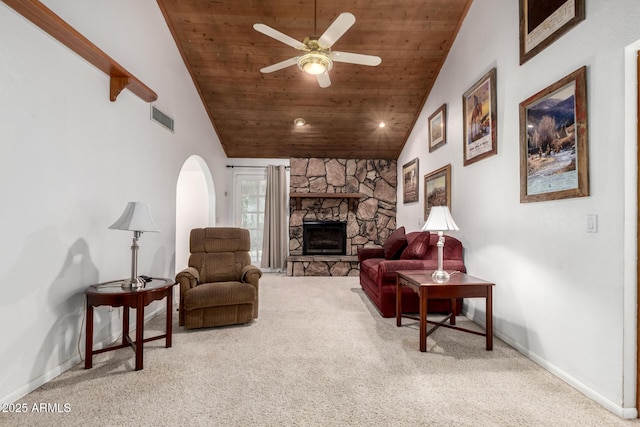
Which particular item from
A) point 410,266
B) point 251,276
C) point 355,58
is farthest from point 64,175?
point 410,266

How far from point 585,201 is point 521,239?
703 mm

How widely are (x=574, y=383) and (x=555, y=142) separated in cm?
163

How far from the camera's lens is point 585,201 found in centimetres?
198

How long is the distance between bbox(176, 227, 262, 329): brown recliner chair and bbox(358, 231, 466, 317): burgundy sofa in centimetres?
139

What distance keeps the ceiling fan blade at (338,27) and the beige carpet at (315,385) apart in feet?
8.27

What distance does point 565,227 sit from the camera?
214 centimetres

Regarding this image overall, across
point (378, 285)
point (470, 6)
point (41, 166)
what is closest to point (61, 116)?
point (41, 166)

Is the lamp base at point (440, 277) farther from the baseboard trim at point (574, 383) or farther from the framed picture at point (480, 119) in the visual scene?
the framed picture at point (480, 119)

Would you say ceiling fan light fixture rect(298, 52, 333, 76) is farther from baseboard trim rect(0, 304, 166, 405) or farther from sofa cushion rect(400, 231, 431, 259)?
baseboard trim rect(0, 304, 166, 405)

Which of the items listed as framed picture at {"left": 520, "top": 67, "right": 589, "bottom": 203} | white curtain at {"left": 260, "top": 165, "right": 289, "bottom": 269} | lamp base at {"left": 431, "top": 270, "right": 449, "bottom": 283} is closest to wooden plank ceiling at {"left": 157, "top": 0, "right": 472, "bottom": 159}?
white curtain at {"left": 260, "top": 165, "right": 289, "bottom": 269}

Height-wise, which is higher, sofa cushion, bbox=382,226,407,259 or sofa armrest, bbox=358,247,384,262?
sofa cushion, bbox=382,226,407,259

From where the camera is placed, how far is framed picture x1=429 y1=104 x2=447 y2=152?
165 inches

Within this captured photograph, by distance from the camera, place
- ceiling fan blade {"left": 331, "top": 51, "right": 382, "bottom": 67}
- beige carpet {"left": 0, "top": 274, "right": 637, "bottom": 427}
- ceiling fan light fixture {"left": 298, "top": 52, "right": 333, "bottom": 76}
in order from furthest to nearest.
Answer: ceiling fan blade {"left": 331, "top": 51, "right": 382, "bottom": 67} → ceiling fan light fixture {"left": 298, "top": 52, "right": 333, "bottom": 76} → beige carpet {"left": 0, "top": 274, "right": 637, "bottom": 427}

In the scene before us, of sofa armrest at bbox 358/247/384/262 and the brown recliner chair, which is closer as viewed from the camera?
the brown recliner chair
